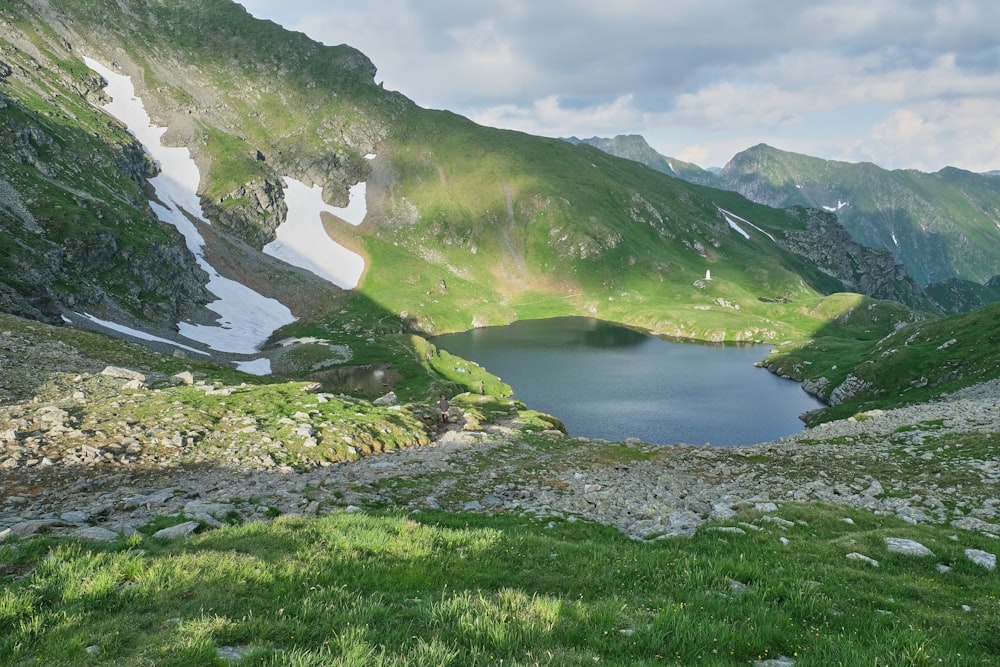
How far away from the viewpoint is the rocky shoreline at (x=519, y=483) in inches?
723

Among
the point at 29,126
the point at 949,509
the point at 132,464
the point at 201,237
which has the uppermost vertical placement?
the point at 29,126

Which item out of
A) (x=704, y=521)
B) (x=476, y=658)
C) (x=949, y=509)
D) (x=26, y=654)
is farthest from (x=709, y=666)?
(x=949, y=509)

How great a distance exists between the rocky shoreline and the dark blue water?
45.0m

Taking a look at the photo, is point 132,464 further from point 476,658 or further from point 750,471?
point 750,471

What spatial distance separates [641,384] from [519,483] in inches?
3634

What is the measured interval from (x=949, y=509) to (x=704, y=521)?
1156 cm

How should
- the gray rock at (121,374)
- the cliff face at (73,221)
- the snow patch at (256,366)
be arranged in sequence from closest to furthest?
the gray rock at (121,374)
the cliff face at (73,221)
the snow patch at (256,366)

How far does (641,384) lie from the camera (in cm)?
11494

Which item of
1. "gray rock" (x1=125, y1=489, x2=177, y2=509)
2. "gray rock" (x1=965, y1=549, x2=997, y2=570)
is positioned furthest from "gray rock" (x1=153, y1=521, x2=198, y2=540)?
"gray rock" (x1=965, y1=549, x2=997, y2=570)

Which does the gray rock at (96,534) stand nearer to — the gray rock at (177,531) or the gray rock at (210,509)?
the gray rock at (177,531)

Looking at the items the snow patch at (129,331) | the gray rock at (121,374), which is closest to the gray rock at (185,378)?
the gray rock at (121,374)

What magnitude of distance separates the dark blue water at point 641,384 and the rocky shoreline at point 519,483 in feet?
148

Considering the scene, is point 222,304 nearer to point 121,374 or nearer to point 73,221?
point 73,221

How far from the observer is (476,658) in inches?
282
